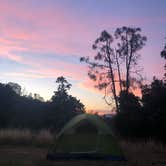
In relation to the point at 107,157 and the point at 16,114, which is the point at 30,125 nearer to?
the point at 16,114

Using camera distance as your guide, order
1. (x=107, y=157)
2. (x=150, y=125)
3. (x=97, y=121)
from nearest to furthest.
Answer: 1. (x=107, y=157)
2. (x=97, y=121)
3. (x=150, y=125)

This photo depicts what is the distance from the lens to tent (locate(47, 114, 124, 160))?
1603cm

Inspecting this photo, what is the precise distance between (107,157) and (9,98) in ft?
81.5

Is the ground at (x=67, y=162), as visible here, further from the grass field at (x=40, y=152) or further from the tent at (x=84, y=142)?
the tent at (x=84, y=142)

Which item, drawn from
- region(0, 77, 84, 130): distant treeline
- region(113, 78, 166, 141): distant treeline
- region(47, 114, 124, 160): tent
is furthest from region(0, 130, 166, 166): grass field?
region(0, 77, 84, 130): distant treeline

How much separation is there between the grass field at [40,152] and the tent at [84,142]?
1.75 ft

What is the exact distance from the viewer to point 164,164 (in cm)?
1489

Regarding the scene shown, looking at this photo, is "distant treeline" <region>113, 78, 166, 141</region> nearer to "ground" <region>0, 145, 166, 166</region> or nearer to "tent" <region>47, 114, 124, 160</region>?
"tent" <region>47, 114, 124, 160</region>

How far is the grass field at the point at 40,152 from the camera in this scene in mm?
14638

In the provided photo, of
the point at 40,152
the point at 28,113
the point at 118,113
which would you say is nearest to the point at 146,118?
the point at 118,113

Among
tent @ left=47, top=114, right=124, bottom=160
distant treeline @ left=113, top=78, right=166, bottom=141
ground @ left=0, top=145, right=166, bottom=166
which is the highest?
distant treeline @ left=113, top=78, right=166, bottom=141

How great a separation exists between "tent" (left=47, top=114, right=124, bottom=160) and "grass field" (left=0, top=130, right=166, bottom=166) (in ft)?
1.75

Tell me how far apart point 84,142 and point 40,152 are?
2023 mm

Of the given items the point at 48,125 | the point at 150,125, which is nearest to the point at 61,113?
the point at 48,125
